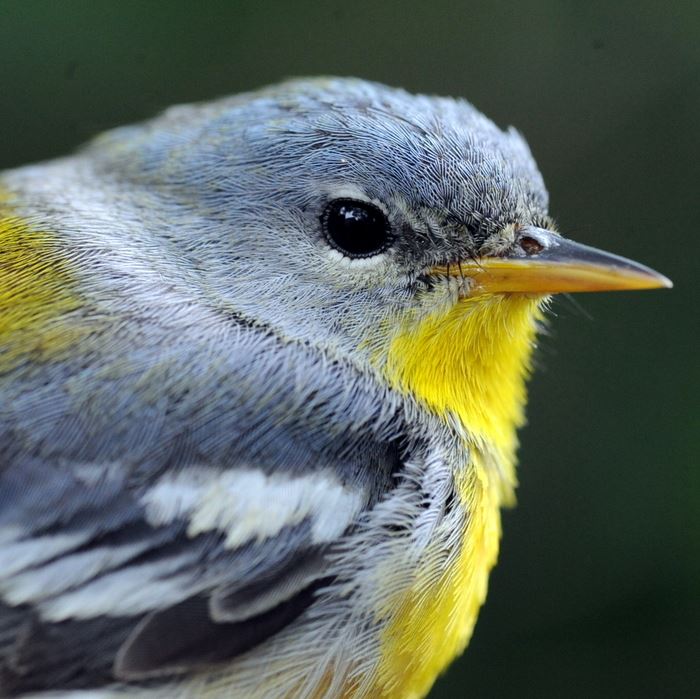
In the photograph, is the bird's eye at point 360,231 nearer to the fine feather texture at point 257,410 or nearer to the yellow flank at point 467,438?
the fine feather texture at point 257,410

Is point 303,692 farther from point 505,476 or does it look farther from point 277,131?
point 277,131


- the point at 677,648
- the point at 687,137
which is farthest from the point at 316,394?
the point at 687,137

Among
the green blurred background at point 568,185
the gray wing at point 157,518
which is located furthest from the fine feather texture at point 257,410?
the green blurred background at point 568,185

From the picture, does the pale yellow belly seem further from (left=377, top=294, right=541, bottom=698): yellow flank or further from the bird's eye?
the bird's eye

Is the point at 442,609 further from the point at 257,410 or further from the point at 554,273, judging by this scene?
the point at 554,273

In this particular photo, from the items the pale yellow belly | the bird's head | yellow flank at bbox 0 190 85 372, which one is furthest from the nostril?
yellow flank at bbox 0 190 85 372

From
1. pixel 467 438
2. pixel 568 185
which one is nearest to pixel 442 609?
pixel 467 438
